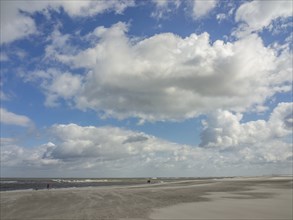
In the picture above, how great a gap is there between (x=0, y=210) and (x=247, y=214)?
21.5 m

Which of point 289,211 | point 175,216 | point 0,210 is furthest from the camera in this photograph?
point 0,210

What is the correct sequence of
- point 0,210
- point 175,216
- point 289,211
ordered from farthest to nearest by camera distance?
point 0,210 < point 289,211 < point 175,216

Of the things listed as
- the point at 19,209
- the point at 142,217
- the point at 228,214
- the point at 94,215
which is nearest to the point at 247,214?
the point at 228,214

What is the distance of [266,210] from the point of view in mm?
27172

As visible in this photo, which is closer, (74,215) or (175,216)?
(175,216)

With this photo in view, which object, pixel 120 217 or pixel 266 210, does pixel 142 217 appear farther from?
pixel 266 210

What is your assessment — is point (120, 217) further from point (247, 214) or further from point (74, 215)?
point (247, 214)

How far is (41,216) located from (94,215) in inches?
168

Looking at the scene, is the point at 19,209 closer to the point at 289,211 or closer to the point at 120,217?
the point at 120,217

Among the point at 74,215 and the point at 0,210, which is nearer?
the point at 74,215

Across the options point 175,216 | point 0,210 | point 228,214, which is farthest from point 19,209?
point 228,214

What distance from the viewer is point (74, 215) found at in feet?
89.1

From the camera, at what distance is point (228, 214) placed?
2512 cm

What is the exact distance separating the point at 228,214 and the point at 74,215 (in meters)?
11.3
